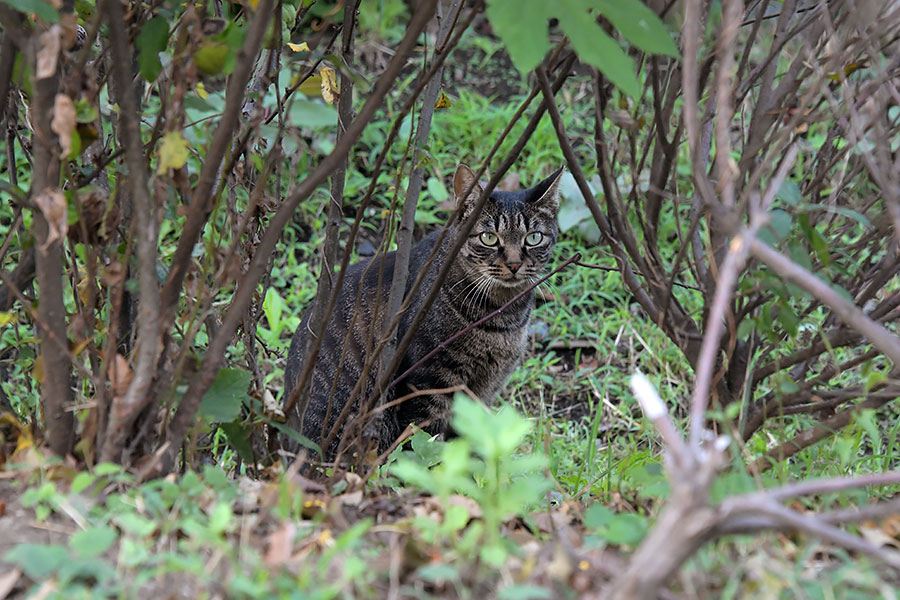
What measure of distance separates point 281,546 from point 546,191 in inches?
97.4

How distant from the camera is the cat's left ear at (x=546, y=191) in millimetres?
A: 3648

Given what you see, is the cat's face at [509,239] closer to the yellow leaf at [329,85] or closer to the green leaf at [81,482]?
the yellow leaf at [329,85]

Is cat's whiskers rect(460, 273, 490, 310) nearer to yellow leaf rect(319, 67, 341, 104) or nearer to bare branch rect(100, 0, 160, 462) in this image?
yellow leaf rect(319, 67, 341, 104)

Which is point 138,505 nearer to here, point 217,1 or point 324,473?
point 324,473

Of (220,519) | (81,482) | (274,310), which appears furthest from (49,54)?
(274,310)

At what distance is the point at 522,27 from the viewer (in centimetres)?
140

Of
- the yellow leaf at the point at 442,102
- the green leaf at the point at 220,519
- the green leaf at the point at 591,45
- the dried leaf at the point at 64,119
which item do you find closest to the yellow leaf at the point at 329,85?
the yellow leaf at the point at 442,102

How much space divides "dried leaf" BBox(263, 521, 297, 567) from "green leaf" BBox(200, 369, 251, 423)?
0.42 m

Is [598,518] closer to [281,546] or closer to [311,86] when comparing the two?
[281,546]

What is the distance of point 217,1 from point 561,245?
2.85m

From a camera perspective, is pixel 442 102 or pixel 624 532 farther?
pixel 442 102

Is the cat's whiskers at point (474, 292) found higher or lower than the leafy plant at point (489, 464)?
higher

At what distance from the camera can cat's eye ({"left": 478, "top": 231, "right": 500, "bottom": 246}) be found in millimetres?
3631

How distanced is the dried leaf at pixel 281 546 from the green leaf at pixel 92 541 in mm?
239
